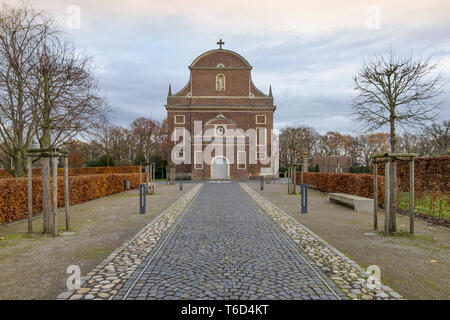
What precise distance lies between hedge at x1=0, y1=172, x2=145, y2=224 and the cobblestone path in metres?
4.92

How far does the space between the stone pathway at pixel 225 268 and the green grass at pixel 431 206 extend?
15.4 feet

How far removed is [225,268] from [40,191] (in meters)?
8.29

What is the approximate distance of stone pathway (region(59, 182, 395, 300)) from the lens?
12.3 feet

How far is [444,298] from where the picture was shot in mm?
3576

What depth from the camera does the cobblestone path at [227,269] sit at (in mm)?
3734

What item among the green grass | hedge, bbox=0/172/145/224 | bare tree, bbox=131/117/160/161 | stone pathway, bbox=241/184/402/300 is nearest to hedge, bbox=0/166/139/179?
hedge, bbox=0/172/145/224

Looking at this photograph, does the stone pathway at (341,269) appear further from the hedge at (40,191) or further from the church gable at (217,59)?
the church gable at (217,59)

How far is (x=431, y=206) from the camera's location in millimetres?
9562

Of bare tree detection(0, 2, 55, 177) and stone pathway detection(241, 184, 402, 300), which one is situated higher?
bare tree detection(0, 2, 55, 177)

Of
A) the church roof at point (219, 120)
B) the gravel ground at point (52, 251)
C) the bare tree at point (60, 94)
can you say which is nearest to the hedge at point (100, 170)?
the church roof at point (219, 120)

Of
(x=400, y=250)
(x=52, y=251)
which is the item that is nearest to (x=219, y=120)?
(x=52, y=251)

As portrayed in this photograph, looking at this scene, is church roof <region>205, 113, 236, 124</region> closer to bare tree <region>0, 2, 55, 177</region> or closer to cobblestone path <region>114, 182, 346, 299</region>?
bare tree <region>0, 2, 55, 177</region>
